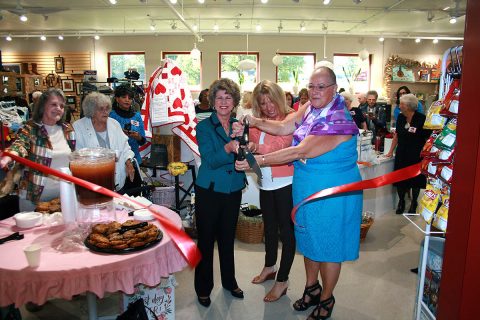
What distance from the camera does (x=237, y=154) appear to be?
2.41 metres

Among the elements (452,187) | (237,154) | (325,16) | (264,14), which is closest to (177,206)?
(237,154)

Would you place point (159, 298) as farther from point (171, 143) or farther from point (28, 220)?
point (171, 143)

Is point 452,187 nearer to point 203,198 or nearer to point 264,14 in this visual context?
point 203,198

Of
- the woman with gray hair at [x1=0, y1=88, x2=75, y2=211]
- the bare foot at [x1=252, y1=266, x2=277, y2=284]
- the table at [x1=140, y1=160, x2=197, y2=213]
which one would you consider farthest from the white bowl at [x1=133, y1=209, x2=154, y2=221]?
the table at [x1=140, y1=160, x2=197, y2=213]

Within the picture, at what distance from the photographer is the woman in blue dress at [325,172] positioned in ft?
7.37

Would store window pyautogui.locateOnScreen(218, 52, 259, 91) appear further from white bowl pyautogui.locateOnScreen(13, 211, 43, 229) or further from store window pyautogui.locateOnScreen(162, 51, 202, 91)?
white bowl pyautogui.locateOnScreen(13, 211, 43, 229)

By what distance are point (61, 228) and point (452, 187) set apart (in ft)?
6.30

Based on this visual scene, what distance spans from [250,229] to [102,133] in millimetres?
1815

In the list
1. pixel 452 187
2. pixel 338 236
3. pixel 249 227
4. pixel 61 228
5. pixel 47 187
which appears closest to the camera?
pixel 452 187

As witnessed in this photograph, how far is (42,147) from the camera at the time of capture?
2.65 m

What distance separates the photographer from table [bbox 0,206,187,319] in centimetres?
157

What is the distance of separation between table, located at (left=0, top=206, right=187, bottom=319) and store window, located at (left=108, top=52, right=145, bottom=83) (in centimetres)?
1087

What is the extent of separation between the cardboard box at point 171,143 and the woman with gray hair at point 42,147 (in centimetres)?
160

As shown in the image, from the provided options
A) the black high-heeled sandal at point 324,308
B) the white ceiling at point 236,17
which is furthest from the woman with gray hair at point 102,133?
the white ceiling at point 236,17
